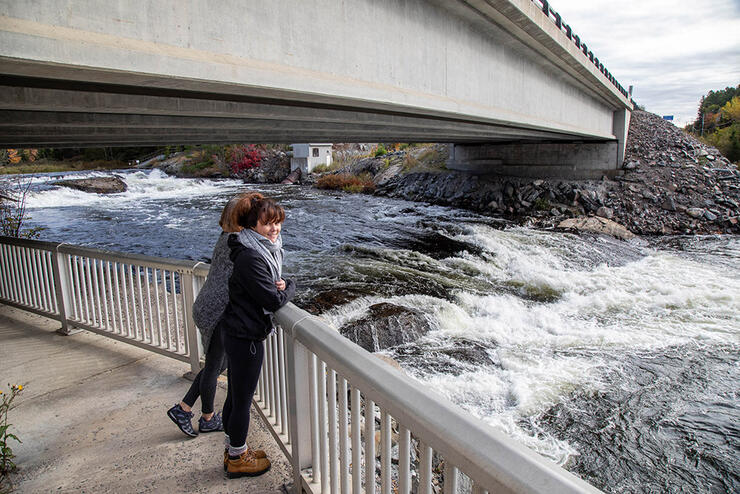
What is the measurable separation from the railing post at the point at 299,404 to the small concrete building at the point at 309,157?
36.0m

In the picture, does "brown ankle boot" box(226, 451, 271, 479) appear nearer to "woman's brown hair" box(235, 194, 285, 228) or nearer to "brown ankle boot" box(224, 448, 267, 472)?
"brown ankle boot" box(224, 448, 267, 472)

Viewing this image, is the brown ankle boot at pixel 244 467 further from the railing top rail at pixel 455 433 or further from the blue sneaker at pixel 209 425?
the railing top rail at pixel 455 433

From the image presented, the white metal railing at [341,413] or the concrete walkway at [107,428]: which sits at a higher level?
the white metal railing at [341,413]

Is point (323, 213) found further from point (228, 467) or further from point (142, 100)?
point (228, 467)

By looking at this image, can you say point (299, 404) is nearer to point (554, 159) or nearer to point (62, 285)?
point (62, 285)

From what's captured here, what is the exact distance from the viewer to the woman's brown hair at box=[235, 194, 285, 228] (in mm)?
2734

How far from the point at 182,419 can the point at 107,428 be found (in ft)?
2.33

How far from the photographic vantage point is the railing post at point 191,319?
13.4 feet

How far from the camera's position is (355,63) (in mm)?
6418

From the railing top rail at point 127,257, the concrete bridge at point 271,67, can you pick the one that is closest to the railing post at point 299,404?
the railing top rail at point 127,257

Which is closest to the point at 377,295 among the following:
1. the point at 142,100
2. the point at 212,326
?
the point at 142,100

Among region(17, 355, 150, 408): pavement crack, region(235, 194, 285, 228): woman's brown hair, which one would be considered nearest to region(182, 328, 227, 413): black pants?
region(235, 194, 285, 228): woman's brown hair

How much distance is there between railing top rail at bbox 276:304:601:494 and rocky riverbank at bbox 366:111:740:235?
16.9 meters

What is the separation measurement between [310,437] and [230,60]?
3.67 m
